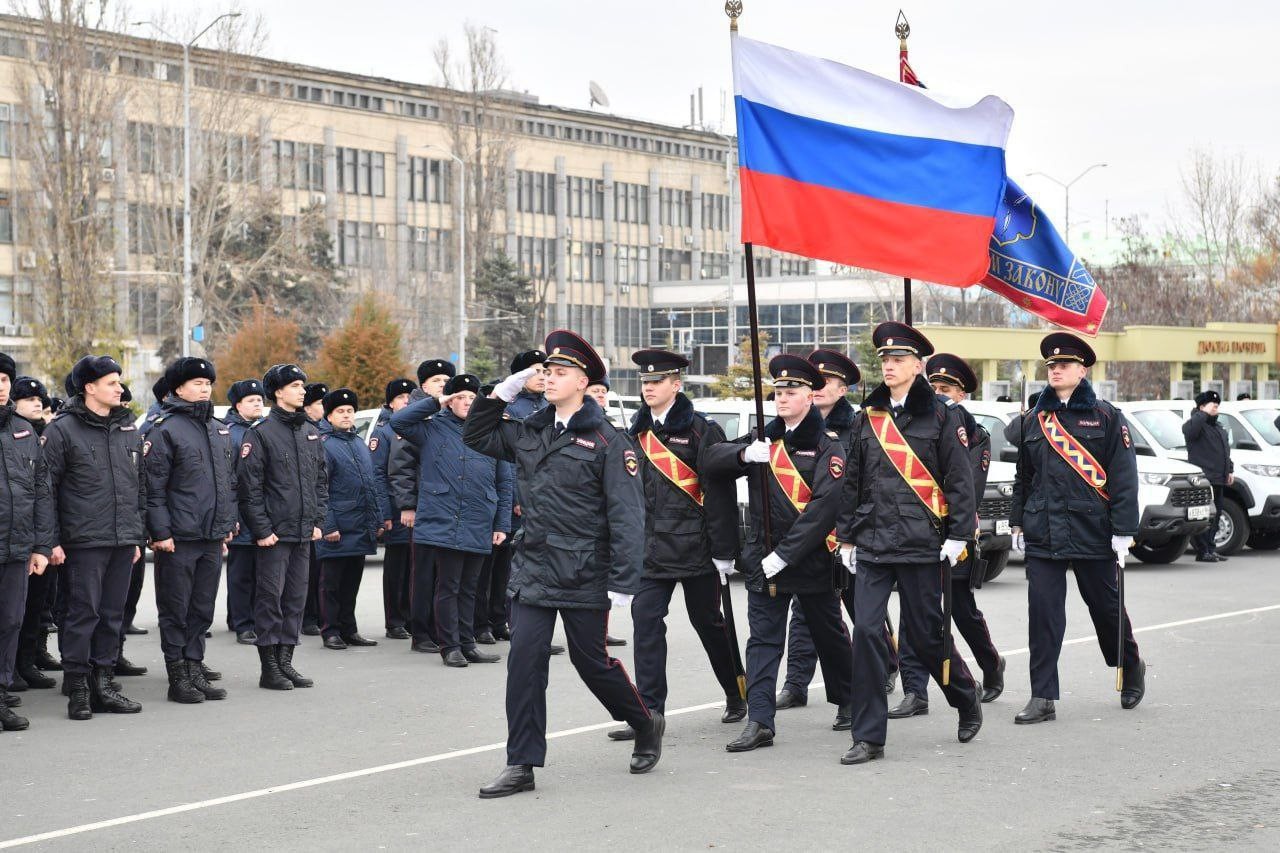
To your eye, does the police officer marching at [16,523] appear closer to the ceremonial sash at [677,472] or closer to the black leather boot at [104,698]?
the black leather boot at [104,698]

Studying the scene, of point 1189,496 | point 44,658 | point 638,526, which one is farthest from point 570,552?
point 1189,496

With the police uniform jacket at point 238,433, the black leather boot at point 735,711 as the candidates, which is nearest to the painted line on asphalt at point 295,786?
the black leather boot at point 735,711

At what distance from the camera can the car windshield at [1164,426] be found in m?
20.7

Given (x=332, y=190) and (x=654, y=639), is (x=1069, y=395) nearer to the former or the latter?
(x=654, y=639)

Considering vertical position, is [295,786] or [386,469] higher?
[386,469]

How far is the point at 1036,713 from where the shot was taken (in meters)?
9.19

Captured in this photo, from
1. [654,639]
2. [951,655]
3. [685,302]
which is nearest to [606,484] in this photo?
[654,639]

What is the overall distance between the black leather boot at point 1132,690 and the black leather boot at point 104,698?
225 inches

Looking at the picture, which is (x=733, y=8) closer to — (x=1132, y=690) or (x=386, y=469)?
(x=1132, y=690)

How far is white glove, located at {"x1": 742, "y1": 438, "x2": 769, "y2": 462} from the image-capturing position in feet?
26.8

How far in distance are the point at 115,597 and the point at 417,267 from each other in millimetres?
65928

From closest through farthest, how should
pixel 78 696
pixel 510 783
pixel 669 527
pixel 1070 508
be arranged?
pixel 510 783
pixel 669 527
pixel 1070 508
pixel 78 696

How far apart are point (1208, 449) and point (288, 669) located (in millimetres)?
12300

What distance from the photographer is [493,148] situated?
228 feet
